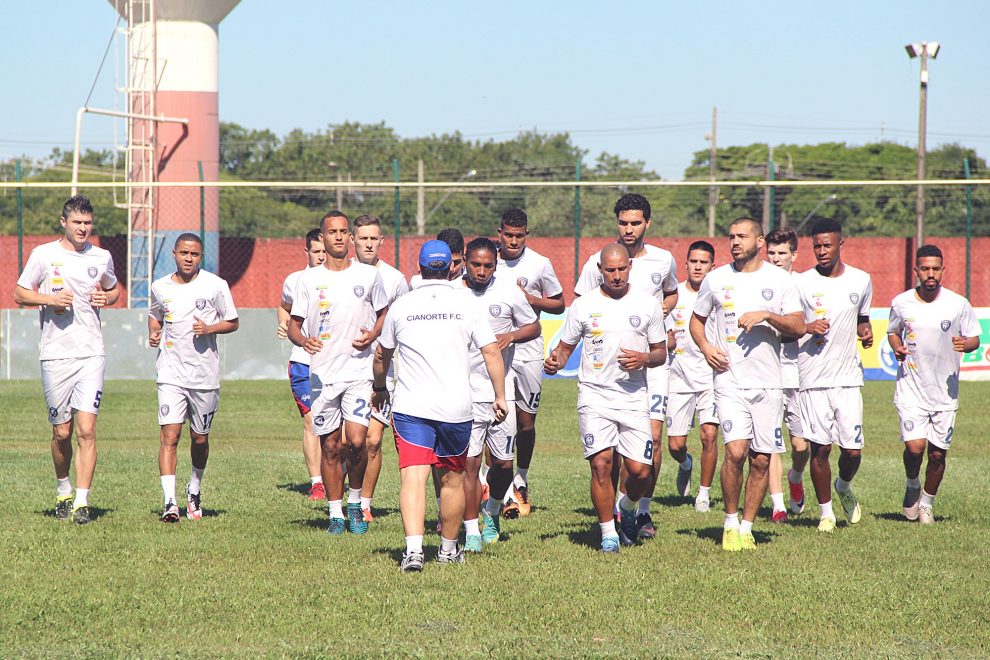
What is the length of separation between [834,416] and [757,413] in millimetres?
1420

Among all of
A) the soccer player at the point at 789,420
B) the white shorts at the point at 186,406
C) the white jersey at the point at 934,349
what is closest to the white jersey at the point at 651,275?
the soccer player at the point at 789,420

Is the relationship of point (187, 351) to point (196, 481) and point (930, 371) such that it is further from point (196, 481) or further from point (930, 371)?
point (930, 371)

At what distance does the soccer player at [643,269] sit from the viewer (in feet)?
32.0

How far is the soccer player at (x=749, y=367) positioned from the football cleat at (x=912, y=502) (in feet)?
6.64

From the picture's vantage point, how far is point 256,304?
3597cm

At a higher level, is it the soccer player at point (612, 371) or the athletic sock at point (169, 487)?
the soccer player at point (612, 371)

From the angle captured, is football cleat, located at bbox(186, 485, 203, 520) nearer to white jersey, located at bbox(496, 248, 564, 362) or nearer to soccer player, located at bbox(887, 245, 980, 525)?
white jersey, located at bbox(496, 248, 564, 362)

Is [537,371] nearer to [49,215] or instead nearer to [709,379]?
[709,379]

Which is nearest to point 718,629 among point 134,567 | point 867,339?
point 134,567

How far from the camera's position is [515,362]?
33.6ft

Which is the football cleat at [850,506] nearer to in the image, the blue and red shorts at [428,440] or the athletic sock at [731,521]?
the athletic sock at [731,521]

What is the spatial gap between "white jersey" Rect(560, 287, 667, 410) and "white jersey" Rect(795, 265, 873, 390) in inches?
76.6

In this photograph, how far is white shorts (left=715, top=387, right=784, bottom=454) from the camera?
9.07 m

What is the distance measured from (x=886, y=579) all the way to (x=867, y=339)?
9.57 ft
